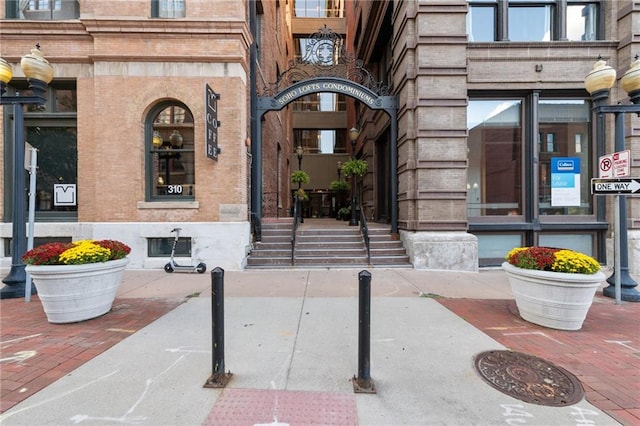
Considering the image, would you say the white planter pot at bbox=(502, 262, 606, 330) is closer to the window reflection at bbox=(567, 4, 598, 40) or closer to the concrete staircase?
the concrete staircase

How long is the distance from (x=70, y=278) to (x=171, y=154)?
5.35 meters

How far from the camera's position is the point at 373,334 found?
4.23 metres

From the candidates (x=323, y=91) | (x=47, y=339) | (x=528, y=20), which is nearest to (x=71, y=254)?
(x=47, y=339)

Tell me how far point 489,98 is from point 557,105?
1994 millimetres

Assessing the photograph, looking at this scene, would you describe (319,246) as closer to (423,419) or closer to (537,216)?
(537,216)

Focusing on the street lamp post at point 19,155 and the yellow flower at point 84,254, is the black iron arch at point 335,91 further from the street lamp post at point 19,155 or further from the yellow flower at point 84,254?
the yellow flower at point 84,254

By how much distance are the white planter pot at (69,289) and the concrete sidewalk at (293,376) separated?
108cm

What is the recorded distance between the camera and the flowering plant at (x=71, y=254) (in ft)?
14.9

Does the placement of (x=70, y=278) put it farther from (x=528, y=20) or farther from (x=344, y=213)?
(x=344, y=213)

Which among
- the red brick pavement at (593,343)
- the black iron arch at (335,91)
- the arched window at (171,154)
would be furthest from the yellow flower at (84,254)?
the black iron arch at (335,91)

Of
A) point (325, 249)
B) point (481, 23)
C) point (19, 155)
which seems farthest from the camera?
point (325, 249)

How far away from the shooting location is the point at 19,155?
6242 mm

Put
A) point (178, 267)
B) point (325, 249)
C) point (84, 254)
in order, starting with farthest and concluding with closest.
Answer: point (325, 249), point (178, 267), point (84, 254)

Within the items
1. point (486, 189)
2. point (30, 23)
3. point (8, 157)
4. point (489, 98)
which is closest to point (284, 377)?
point (486, 189)
